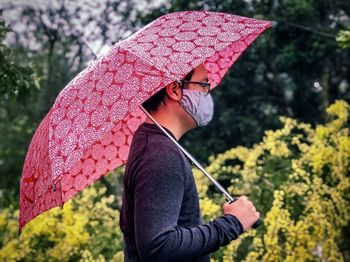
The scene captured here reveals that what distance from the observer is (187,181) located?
1745 millimetres

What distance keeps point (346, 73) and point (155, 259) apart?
38.7 ft

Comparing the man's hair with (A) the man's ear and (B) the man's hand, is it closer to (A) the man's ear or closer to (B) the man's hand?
(A) the man's ear

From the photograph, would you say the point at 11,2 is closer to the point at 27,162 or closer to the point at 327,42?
the point at 327,42

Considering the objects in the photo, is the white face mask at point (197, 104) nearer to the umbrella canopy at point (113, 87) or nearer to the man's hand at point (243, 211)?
the umbrella canopy at point (113, 87)

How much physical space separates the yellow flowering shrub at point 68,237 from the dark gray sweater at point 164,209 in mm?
2821

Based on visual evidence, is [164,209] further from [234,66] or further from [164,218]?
[234,66]

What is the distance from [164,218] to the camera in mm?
1602

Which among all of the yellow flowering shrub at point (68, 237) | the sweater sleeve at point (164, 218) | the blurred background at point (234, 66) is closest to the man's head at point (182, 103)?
the sweater sleeve at point (164, 218)

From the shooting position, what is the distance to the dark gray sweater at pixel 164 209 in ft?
5.27

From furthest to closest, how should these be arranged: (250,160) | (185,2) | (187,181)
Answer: (185,2), (250,160), (187,181)

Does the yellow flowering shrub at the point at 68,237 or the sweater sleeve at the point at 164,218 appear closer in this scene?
the sweater sleeve at the point at 164,218

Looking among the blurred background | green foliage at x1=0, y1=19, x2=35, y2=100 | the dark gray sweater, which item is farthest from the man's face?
the blurred background

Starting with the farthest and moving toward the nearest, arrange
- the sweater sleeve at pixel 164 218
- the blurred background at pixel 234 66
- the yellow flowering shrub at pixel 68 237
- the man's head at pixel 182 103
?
the blurred background at pixel 234 66 < the yellow flowering shrub at pixel 68 237 < the man's head at pixel 182 103 < the sweater sleeve at pixel 164 218

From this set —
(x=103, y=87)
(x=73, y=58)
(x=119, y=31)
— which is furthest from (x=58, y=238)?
(x=73, y=58)
